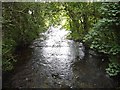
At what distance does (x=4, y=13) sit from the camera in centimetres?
383

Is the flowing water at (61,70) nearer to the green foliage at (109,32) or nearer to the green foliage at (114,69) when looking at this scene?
the green foliage at (114,69)

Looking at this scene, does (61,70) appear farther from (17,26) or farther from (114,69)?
(17,26)

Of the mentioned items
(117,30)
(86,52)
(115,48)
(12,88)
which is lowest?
(12,88)

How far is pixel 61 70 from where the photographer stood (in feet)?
14.5

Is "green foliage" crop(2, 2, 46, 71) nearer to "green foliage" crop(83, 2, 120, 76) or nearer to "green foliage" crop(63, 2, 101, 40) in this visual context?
"green foliage" crop(63, 2, 101, 40)

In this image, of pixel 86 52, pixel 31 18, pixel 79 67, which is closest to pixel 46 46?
pixel 31 18

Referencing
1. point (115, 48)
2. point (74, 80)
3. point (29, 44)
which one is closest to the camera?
point (115, 48)

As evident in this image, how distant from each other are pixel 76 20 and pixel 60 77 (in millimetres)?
2128

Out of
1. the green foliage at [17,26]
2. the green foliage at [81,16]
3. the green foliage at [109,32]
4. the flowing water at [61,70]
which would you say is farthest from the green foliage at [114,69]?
the green foliage at [17,26]

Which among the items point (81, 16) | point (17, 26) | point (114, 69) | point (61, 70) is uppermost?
point (81, 16)

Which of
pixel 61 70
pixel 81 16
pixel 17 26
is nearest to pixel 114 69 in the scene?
pixel 61 70

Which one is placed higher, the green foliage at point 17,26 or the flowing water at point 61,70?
the green foliage at point 17,26

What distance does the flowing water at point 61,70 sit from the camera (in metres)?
3.83

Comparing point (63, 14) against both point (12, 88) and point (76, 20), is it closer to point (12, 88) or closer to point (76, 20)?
point (76, 20)
